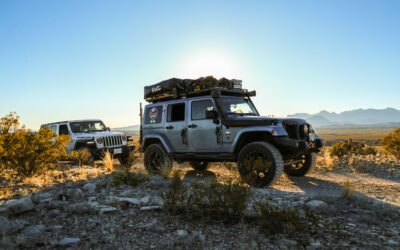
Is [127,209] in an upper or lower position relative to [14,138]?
lower

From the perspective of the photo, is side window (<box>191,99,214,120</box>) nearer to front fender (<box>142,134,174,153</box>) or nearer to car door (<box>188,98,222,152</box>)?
car door (<box>188,98,222,152</box>)

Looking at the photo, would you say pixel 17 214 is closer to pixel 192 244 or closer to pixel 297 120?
pixel 192 244

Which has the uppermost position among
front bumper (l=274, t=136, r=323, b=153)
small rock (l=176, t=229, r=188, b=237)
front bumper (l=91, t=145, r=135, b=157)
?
front bumper (l=274, t=136, r=323, b=153)

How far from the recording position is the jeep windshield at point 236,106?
22.3 ft

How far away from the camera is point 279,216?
3119 mm

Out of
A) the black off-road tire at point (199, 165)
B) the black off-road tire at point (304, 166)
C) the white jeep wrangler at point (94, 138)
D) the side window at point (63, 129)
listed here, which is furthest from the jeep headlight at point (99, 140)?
the black off-road tire at point (304, 166)

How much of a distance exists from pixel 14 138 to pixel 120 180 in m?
3.60

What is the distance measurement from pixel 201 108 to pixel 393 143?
24.9 feet

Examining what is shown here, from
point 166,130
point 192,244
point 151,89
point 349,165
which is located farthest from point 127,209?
point 349,165

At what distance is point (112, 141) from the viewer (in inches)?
407

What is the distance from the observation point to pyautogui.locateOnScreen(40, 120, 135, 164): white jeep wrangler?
32.4 ft

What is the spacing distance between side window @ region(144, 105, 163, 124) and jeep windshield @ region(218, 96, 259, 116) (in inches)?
83.7

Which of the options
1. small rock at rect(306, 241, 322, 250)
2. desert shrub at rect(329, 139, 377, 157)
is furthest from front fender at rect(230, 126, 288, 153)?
desert shrub at rect(329, 139, 377, 157)

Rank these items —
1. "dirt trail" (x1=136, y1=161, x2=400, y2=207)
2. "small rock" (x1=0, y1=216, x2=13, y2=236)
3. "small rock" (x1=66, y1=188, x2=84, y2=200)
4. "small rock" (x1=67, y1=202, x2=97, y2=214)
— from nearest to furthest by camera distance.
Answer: "small rock" (x1=0, y1=216, x2=13, y2=236) → "small rock" (x1=67, y1=202, x2=97, y2=214) → "small rock" (x1=66, y1=188, x2=84, y2=200) → "dirt trail" (x1=136, y1=161, x2=400, y2=207)
